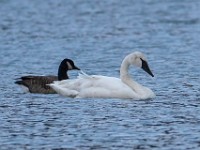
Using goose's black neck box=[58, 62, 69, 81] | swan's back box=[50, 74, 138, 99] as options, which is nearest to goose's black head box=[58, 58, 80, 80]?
goose's black neck box=[58, 62, 69, 81]

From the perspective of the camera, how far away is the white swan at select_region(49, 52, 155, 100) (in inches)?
713

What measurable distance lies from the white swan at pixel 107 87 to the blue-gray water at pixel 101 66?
190 mm

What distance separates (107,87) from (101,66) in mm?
4861

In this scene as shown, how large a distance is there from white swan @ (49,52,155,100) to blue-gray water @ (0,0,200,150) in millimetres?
190

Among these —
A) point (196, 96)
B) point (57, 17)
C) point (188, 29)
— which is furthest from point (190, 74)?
point (57, 17)

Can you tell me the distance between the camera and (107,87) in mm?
18172

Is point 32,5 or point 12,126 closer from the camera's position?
point 12,126

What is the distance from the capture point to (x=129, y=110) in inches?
658

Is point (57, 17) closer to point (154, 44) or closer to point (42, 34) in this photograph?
point (42, 34)

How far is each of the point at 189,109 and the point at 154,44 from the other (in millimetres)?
11328

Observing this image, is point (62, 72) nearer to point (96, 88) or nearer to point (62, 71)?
point (62, 71)

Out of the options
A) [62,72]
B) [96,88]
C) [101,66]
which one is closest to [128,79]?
[96,88]

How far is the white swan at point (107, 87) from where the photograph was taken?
18109mm

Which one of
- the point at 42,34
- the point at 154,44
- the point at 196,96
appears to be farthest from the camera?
the point at 42,34
